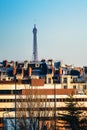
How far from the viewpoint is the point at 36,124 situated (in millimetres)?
52500

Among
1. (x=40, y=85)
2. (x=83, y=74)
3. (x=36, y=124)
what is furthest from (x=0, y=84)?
(x=83, y=74)

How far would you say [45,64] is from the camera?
142m

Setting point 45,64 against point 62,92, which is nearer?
point 62,92

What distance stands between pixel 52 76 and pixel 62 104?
4647cm

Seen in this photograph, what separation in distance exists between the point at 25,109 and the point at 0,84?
94.9 feet

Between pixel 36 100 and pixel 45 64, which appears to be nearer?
pixel 36 100

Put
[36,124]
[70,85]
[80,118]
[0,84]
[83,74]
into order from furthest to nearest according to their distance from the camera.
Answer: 1. [83,74]
2. [70,85]
3. [0,84]
4. [36,124]
5. [80,118]

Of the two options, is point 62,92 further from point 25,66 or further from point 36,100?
point 25,66

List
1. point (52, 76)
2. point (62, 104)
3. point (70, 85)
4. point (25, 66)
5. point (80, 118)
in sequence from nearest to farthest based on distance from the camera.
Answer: point (80, 118), point (62, 104), point (70, 85), point (52, 76), point (25, 66)

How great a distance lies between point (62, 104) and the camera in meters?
79.1

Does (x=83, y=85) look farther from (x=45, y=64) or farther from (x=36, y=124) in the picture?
(x=36, y=124)

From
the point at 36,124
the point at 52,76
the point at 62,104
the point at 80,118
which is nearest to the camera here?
the point at 80,118

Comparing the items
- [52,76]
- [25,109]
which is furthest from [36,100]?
[52,76]

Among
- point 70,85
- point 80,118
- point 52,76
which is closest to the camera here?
point 80,118
